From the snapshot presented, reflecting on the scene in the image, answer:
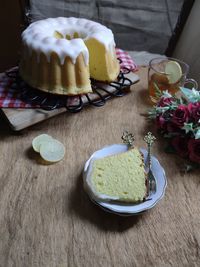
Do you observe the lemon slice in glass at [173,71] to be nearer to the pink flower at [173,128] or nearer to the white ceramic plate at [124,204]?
the pink flower at [173,128]

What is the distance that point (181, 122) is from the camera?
2.47 ft

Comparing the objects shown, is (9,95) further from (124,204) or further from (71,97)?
(124,204)

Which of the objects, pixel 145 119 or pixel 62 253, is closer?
pixel 62 253

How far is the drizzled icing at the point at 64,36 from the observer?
2.44 ft

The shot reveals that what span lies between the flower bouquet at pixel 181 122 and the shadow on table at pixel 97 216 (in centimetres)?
21

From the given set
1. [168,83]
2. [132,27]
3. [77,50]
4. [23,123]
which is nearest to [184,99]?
[168,83]

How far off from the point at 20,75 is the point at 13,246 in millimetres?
461

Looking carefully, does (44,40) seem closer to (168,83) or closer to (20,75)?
(20,75)

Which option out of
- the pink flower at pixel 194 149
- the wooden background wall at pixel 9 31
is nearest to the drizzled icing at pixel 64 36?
the pink flower at pixel 194 149

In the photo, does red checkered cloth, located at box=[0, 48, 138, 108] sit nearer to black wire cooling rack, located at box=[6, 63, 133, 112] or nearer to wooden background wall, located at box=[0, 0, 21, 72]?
black wire cooling rack, located at box=[6, 63, 133, 112]

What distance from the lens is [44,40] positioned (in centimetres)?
76

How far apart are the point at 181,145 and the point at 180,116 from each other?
0.07m

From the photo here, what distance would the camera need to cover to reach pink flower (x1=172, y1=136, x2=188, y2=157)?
29.7 inches

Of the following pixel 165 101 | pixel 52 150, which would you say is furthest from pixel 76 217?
pixel 165 101
